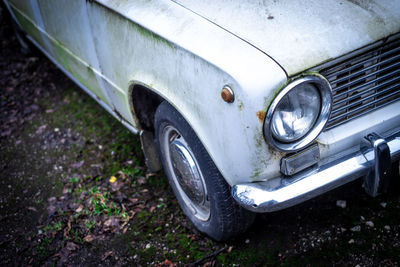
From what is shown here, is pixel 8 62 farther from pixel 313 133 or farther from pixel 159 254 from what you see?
pixel 313 133

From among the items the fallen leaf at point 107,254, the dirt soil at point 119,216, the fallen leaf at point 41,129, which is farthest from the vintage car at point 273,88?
the fallen leaf at point 41,129

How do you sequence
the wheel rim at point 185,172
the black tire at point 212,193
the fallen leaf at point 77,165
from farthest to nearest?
the fallen leaf at point 77,165 → the wheel rim at point 185,172 → the black tire at point 212,193

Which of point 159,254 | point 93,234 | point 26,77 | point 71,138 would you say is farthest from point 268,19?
point 26,77

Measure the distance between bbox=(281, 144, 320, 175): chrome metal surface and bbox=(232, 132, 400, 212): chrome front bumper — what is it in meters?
0.04

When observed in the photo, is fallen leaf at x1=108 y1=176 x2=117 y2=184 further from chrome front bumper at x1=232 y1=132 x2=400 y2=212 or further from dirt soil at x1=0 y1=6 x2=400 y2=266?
chrome front bumper at x1=232 y1=132 x2=400 y2=212

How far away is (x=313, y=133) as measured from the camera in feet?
6.19

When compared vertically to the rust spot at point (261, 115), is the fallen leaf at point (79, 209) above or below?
below

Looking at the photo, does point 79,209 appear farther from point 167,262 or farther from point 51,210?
point 167,262

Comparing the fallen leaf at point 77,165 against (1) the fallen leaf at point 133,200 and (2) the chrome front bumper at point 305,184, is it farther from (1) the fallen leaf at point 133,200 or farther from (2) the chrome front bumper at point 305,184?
(2) the chrome front bumper at point 305,184

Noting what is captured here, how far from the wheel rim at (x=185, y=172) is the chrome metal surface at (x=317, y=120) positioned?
27.1 inches

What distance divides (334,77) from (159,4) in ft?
3.46

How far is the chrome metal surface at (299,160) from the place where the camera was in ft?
6.22

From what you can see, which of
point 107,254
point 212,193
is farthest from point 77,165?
point 212,193

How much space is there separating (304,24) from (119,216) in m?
1.94
